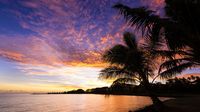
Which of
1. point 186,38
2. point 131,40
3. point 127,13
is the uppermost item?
point 131,40

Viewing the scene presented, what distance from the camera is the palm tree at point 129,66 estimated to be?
1568 centimetres

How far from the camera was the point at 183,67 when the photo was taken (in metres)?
8.77

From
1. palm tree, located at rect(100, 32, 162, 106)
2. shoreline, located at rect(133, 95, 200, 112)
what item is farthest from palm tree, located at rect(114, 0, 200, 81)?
shoreline, located at rect(133, 95, 200, 112)

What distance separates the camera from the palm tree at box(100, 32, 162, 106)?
51.4 ft

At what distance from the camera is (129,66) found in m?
16.0

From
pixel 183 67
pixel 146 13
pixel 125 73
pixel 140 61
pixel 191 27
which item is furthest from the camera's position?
pixel 125 73

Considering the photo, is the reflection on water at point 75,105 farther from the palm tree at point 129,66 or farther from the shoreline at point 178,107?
the shoreline at point 178,107

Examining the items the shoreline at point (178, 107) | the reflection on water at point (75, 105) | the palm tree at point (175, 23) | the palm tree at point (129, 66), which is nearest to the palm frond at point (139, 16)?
the palm tree at point (175, 23)

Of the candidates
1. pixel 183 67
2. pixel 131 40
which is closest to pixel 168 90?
pixel 131 40

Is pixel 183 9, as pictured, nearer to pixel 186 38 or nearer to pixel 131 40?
pixel 186 38

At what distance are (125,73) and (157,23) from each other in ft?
34.7

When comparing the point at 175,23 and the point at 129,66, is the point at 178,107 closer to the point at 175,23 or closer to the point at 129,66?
the point at 129,66

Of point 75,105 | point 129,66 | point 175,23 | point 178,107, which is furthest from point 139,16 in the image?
point 75,105

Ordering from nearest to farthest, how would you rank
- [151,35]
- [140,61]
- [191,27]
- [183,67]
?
[191,27] → [151,35] → [183,67] → [140,61]
